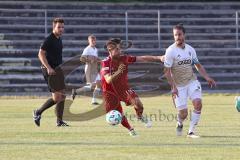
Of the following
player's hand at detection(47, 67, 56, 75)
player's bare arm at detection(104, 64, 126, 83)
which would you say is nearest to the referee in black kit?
player's hand at detection(47, 67, 56, 75)

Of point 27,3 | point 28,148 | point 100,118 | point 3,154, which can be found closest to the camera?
point 3,154

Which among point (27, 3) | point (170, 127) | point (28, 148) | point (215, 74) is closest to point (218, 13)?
point (215, 74)

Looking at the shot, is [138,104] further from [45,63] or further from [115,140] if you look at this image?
[45,63]

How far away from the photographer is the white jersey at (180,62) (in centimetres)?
1492

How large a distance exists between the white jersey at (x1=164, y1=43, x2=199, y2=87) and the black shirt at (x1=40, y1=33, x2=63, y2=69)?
3.28 m

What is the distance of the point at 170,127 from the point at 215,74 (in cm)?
1645

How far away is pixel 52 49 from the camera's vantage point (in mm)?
17453

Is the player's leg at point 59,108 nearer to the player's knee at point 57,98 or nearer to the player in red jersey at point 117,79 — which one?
the player's knee at point 57,98

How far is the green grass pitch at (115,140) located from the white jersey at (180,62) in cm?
102

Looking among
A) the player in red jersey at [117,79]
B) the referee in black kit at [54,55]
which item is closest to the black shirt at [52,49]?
the referee in black kit at [54,55]

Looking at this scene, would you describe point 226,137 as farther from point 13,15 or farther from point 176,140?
point 13,15

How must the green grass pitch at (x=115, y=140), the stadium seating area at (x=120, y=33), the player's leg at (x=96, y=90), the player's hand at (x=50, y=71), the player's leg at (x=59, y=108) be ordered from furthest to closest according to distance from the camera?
the stadium seating area at (x=120, y=33) → the player's leg at (x=96, y=90) → the player's leg at (x=59, y=108) → the player's hand at (x=50, y=71) → the green grass pitch at (x=115, y=140)

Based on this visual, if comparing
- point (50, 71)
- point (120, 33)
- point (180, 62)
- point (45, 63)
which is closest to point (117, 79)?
point (180, 62)

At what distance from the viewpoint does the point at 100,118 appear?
20375 mm
